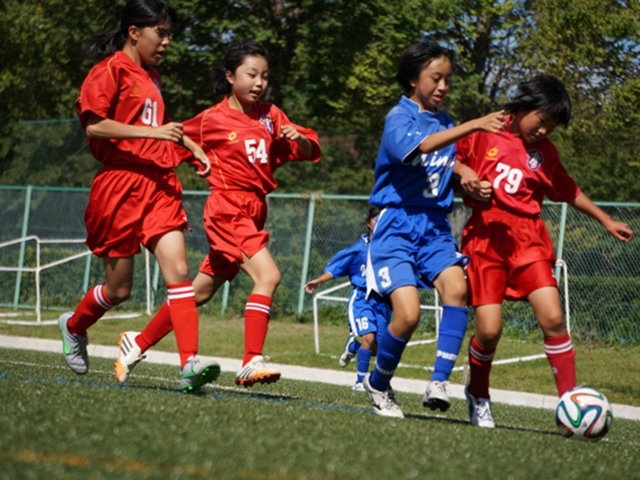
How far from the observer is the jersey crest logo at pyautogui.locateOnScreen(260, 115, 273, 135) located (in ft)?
25.8

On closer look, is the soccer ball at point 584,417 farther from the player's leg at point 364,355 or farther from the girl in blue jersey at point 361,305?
the player's leg at point 364,355

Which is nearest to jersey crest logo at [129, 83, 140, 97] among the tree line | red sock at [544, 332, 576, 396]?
red sock at [544, 332, 576, 396]

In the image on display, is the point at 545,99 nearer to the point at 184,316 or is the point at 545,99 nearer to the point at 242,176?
the point at 242,176

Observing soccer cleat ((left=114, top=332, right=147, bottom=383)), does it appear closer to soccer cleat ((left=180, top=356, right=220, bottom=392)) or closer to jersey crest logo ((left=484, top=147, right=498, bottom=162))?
soccer cleat ((left=180, top=356, right=220, bottom=392))

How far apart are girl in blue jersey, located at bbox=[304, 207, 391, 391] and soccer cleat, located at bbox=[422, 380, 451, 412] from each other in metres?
4.46

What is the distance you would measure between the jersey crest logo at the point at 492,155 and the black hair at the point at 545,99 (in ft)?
1.04

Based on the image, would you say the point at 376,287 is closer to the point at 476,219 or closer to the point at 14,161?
the point at 476,219

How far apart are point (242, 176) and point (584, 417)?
111 inches

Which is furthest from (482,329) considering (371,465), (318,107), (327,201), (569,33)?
(318,107)

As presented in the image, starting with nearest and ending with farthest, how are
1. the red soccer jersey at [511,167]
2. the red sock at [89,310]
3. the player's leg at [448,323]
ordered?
the player's leg at [448,323], the red soccer jersey at [511,167], the red sock at [89,310]

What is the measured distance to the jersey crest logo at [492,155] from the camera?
681 centimetres

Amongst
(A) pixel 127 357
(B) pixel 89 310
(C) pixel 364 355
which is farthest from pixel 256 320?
(C) pixel 364 355

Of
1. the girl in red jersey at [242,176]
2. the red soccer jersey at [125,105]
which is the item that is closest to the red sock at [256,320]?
the girl in red jersey at [242,176]


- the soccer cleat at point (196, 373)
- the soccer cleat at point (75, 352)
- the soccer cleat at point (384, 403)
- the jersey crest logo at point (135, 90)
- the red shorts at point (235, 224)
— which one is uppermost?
the jersey crest logo at point (135, 90)
